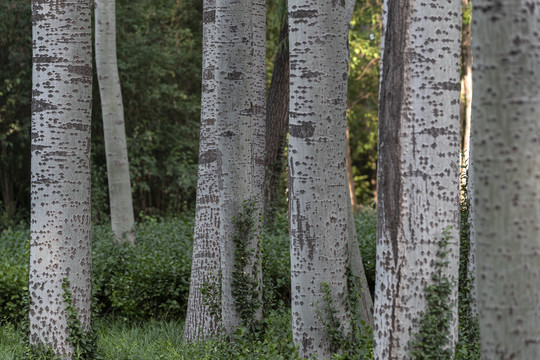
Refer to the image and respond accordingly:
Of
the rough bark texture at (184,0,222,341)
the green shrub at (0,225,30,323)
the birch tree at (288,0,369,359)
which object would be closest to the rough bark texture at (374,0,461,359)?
the birch tree at (288,0,369,359)

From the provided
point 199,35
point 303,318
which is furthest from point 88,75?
point 199,35

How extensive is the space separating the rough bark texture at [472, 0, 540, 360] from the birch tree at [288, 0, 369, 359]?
2.28 m

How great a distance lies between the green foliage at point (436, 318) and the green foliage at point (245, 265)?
2198 millimetres

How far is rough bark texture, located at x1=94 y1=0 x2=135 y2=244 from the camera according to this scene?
10406 millimetres

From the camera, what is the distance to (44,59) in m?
5.61

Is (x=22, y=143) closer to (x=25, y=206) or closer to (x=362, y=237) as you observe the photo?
(x=25, y=206)

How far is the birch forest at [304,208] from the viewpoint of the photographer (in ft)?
7.68

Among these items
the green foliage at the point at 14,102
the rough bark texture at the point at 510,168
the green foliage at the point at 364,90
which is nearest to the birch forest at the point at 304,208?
the rough bark texture at the point at 510,168

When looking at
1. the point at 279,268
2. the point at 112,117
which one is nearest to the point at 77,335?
the point at 279,268

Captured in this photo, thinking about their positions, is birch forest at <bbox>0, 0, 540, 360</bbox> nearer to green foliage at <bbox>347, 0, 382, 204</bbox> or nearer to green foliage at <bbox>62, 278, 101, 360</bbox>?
green foliage at <bbox>62, 278, 101, 360</bbox>

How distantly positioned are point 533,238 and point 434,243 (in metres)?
1.31

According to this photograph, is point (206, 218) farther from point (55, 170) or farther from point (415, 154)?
point (415, 154)

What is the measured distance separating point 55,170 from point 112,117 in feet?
16.7

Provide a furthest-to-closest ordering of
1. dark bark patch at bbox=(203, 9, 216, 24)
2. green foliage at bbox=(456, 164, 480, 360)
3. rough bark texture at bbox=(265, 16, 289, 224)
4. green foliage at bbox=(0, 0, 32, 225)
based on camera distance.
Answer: green foliage at bbox=(0, 0, 32, 225) < rough bark texture at bbox=(265, 16, 289, 224) < dark bark patch at bbox=(203, 9, 216, 24) < green foliage at bbox=(456, 164, 480, 360)
